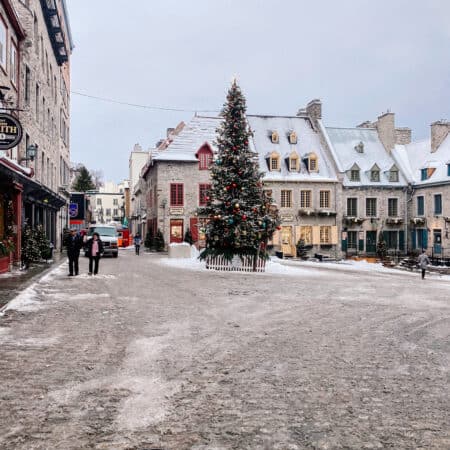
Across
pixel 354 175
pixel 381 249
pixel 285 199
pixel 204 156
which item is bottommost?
pixel 381 249

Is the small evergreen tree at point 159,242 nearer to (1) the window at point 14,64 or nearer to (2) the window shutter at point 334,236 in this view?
(2) the window shutter at point 334,236

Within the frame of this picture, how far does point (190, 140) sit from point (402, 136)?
19.0 m

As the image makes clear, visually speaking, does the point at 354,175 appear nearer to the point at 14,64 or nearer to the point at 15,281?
the point at 14,64

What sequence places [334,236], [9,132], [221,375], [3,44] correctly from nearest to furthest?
[221,375] → [9,132] → [3,44] → [334,236]

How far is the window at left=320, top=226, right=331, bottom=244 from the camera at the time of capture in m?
39.0

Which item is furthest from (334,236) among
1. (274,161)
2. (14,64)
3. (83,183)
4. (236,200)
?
(83,183)

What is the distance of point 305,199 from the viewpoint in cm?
3906

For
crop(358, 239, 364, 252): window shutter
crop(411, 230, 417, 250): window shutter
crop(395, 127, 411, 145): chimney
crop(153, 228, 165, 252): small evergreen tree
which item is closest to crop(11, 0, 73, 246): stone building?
crop(153, 228, 165, 252): small evergreen tree

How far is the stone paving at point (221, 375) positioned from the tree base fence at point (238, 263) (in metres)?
10.1

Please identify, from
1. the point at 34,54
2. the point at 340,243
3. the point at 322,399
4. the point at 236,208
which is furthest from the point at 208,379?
the point at 340,243

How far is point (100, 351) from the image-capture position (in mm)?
6707

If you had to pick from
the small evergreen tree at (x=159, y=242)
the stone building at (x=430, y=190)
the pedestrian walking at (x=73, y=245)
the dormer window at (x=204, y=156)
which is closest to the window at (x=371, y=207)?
the stone building at (x=430, y=190)

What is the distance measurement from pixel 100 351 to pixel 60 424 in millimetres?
2525

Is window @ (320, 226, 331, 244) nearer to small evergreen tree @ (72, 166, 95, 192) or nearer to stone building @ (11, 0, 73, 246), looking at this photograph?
stone building @ (11, 0, 73, 246)
